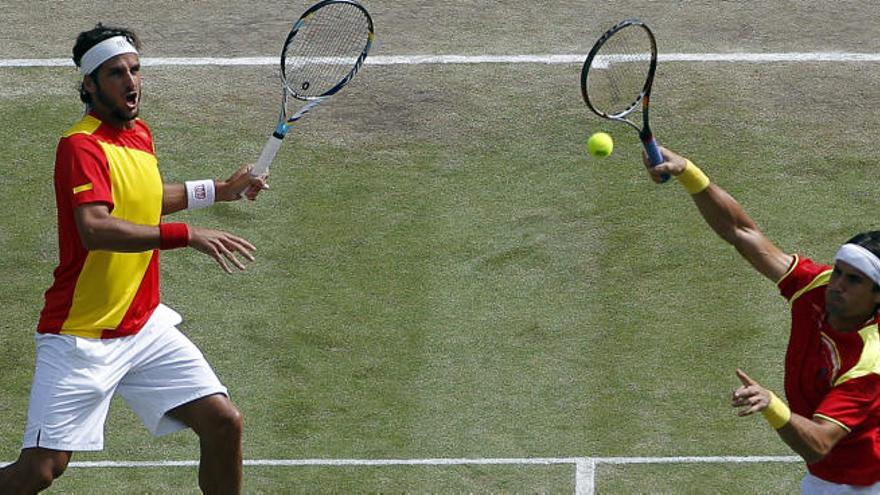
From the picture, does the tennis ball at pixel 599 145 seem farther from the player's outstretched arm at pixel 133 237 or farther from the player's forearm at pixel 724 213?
the player's outstretched arm at pixel 133 237

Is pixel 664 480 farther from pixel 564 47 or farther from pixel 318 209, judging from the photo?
pixel 564 47

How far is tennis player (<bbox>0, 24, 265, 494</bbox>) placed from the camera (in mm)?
8750

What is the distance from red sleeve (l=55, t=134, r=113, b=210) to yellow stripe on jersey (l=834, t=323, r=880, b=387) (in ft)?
12.4

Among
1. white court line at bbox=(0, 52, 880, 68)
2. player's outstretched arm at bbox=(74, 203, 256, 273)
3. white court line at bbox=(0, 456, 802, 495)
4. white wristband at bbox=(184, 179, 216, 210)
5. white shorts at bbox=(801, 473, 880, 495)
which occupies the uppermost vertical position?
player's outstretched arm at bbox=(74, 203, 256, 273)

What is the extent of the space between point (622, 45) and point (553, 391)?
109 inches

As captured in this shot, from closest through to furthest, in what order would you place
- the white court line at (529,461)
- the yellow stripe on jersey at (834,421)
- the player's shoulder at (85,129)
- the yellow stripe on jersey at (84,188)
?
the yellow stripe on jersey at (834,421), the yellow stripe on jersey at (84,188), the player's shoulder at (85,129), the white court line at (529,461)

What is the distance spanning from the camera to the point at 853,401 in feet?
25.3

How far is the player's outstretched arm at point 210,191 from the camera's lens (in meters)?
9.58

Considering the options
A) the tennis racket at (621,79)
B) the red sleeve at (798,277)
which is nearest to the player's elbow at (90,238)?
the tennis racket at (621,79)

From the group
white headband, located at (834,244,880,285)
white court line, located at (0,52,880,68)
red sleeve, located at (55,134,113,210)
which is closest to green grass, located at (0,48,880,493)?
white court line, located at (0,52,880,68)

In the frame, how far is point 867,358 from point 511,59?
824 cm

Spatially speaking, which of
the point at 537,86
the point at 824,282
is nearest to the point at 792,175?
A: the point at 537,86

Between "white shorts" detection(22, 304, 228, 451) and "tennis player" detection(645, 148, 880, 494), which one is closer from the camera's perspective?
"tennis player" detection(645, 148, 880, 494)

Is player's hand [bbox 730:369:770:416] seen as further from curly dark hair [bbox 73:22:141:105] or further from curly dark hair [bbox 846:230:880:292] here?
curly dark hair [bbox 73:22:141:105]
